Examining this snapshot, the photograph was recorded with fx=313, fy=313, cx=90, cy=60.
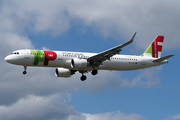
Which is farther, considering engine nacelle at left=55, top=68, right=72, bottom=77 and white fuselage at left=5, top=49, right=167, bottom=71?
engine nacelle at left=55, top=68, right=72, bottom=77

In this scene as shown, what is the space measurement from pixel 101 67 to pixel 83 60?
13.3ft

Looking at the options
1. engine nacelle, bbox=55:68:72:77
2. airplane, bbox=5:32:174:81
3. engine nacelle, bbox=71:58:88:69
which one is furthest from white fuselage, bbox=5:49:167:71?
engine nacelle, bbox=55:68:72:77

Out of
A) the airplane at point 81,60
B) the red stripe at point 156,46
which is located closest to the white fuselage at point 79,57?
the airplane at point 81,60

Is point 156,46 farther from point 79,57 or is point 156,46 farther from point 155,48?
point 79,57

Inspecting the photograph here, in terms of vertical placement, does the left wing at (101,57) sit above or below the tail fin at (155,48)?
below

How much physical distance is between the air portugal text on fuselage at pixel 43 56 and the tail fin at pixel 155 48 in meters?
19.3

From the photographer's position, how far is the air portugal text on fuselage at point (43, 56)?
162 ft

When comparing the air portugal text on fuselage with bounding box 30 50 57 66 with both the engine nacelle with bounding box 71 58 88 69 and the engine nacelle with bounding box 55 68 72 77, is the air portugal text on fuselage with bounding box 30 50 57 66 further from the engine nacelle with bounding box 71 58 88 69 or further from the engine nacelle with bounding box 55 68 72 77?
the engine nacelle with bounding box 55 68 72 77

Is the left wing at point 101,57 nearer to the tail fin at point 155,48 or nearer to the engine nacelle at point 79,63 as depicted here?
the engine nacelle at point 79,63

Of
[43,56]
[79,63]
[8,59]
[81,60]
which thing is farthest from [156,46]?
[8,59]

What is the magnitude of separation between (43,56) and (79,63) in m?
5.84

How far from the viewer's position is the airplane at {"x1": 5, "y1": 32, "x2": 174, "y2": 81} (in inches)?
1938

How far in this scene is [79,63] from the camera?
50.4m

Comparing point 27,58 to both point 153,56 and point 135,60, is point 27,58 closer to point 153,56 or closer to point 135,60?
point 135,60
